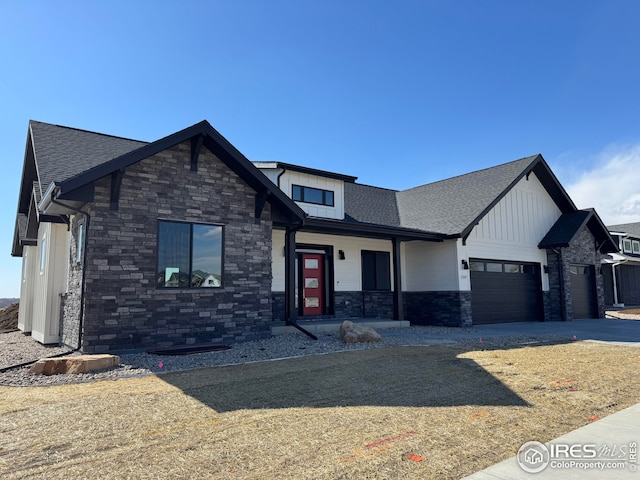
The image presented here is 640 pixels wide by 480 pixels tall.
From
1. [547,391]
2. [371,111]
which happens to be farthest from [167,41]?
[547,391]

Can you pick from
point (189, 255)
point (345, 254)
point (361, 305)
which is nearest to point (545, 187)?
point (345, 254)

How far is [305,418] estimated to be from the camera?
4.52 meters

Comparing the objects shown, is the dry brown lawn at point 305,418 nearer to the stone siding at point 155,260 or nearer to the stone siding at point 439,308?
the stone siding at point 155,260

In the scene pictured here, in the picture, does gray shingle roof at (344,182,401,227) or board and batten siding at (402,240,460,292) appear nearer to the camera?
board and batten siding at (402,240,460,292)

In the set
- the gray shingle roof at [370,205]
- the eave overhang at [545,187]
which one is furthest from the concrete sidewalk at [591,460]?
the gray shingle roof at [370,205]

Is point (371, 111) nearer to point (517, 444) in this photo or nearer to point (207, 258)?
point (207, 258)

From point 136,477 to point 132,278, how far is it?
249 inches

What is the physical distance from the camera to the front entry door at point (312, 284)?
47.0 feet

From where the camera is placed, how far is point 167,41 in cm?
1048

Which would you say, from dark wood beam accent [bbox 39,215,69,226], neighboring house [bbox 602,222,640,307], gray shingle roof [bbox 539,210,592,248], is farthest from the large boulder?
neighboring house [bbox 602,222,640,307]

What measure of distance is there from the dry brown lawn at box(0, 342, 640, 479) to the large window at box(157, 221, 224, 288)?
307 centimetres

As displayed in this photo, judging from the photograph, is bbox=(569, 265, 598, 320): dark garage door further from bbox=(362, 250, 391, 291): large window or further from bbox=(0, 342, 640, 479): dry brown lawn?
bbox=(0, 342, 640, 479): dry brown lawn

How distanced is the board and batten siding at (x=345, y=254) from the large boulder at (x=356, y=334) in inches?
152

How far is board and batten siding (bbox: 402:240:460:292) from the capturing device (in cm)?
1538
